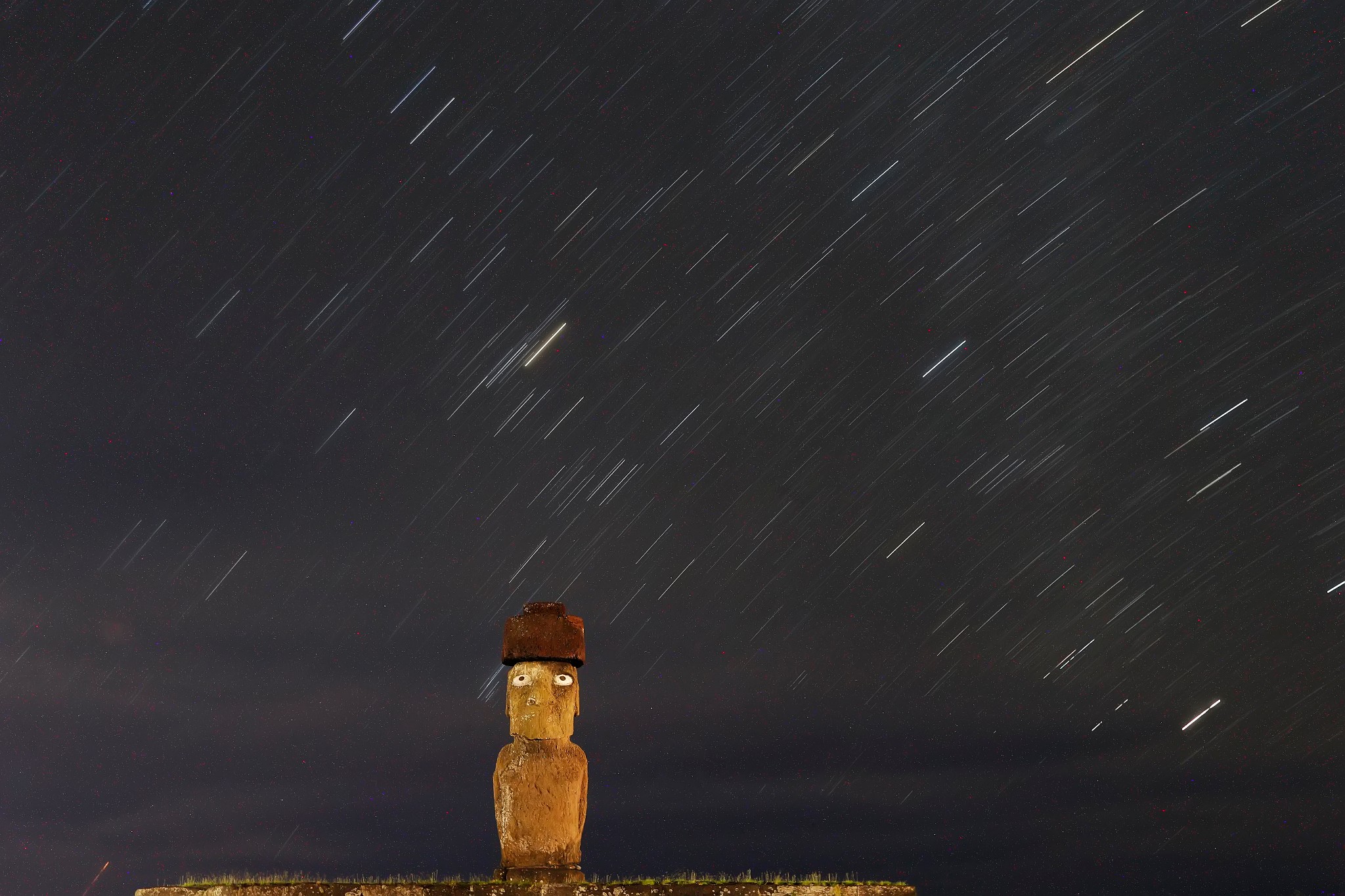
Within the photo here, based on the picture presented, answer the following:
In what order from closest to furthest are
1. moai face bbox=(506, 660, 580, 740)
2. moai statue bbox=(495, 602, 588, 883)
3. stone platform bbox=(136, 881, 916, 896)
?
stone platform bbox=(136, 881, 916, 896), moai statue bbox=(495, 602, 588, 883), moai face bbox=(506, 660, 580, 740)

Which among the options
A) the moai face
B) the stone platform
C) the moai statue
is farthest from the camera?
the moai face

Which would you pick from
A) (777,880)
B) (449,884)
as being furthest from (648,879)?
(449,884)

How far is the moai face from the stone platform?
347 centimetres

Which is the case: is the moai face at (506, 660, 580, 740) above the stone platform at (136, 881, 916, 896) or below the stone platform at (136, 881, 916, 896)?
above

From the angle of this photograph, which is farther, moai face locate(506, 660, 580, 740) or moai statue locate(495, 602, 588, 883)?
moai face locate(506, 660, 580, 740)

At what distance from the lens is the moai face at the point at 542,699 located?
19172mm

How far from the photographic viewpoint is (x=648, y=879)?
16.1 m

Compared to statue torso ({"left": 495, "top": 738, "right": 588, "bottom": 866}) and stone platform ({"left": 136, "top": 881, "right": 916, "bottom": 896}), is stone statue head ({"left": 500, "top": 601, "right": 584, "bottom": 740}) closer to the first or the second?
statue torso ({"left": 495, "top": 738, "right": 588, "bottom": 866})

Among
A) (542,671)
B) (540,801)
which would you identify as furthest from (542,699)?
(540,801)

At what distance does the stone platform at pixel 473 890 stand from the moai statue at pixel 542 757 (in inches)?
77.9

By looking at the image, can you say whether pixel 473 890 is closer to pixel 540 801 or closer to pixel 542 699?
pixel 540 801

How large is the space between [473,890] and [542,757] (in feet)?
10.4

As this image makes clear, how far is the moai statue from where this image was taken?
60.0 ft

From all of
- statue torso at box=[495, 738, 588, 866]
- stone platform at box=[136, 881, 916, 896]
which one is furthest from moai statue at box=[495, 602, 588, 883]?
stone platform at box=[136, 881, 916, 896]
